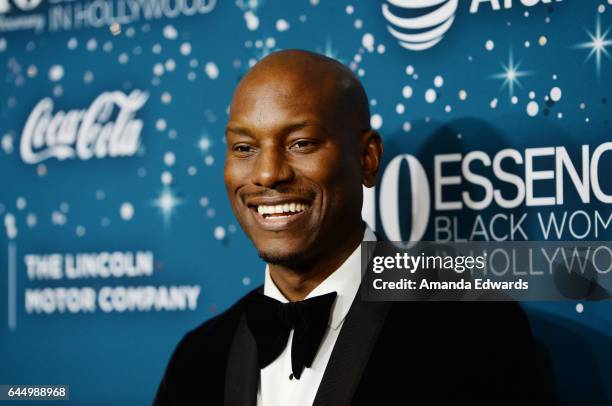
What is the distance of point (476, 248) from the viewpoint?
208 centimetres

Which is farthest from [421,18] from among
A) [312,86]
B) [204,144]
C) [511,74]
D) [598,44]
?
[204,144]

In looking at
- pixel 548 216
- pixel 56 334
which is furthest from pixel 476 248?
pixel 56 334

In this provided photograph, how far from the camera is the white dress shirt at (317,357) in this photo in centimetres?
176

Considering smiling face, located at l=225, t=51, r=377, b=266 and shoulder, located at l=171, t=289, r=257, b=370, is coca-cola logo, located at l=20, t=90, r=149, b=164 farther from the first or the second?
smiling face, located at l=225, t=51, r=377, b=266

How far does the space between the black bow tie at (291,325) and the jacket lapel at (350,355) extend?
5 centimetres

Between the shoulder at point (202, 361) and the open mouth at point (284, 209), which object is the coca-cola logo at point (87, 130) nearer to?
the shoulder at point (202, 361)

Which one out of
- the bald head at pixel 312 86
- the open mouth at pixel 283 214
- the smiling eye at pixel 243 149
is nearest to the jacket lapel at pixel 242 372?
the open mouth at pixel 283 214

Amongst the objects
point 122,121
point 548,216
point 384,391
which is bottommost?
point 384,391

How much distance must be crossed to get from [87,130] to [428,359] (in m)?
1.32

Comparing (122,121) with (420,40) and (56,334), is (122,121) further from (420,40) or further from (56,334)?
(420,40)

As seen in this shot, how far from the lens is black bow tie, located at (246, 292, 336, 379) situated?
1.74 metres

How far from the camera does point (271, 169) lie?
170 cm

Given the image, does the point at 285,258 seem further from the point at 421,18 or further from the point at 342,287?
the point at 421,18

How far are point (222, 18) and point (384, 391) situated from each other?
1.20m
